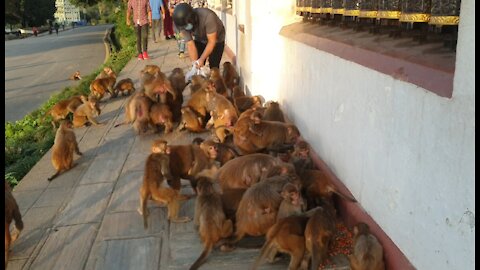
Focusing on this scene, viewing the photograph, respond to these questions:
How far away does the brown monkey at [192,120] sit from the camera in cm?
744

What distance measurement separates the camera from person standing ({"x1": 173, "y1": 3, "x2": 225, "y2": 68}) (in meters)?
8.20

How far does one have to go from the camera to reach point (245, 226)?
3.94 meters

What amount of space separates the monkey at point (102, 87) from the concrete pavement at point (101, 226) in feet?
11.3

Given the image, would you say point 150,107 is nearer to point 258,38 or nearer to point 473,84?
point 258,38

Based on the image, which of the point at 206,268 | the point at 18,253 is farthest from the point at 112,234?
the point at 206,268

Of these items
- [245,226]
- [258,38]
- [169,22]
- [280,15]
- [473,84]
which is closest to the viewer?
[473,84]

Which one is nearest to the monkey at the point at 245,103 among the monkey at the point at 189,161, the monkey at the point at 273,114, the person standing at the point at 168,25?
the monkey at the point at 273,114

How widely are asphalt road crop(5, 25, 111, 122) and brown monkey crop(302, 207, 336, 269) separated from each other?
41.8 feet

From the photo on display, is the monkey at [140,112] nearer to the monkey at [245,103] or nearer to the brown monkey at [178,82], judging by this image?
the brown monkey at [178,82]

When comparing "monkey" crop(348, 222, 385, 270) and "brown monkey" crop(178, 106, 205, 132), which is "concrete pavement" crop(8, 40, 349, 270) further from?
"brown monkey" crop(178, 106, 205, 132)

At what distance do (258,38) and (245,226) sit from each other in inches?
181

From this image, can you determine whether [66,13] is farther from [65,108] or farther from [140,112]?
[140,112]

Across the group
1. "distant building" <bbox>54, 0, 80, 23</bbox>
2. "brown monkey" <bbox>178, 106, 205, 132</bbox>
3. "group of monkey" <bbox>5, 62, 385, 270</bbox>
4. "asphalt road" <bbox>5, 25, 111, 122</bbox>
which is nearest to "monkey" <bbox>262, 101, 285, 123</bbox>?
"group of monkey" <bbox>5, 62, 385, 270</bbox>

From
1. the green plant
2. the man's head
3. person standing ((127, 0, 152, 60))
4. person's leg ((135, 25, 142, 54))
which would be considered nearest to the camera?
the green plant
